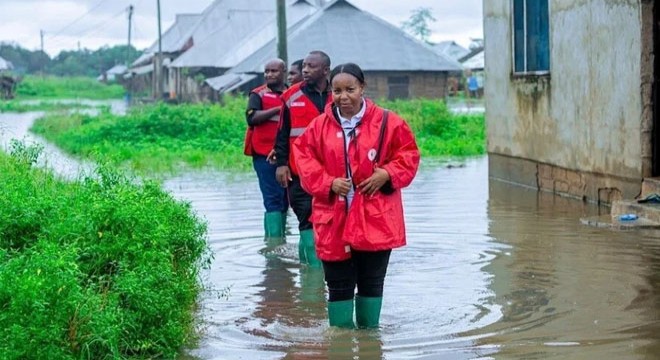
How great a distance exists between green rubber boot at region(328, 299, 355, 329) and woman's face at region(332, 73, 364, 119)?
1152 mm

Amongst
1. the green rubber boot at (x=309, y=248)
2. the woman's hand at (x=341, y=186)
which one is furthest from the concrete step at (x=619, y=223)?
the woman's hand at (x=341, y=186)

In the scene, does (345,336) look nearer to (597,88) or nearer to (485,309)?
(485,309)

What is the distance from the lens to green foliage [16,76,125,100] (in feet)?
290

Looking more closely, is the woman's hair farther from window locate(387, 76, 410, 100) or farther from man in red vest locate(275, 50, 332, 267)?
window locate(387, 76, 410, 100)

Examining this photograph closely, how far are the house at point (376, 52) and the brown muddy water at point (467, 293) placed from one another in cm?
3425

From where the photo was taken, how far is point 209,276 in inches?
394

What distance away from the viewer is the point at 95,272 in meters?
6.90

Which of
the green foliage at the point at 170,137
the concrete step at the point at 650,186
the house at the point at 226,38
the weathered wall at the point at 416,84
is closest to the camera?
the concrete step at the point at 650,186

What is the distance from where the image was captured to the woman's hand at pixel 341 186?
700cm

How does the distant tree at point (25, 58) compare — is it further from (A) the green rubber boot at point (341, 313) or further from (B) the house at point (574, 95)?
(A) the green rubber boot at point (341, 313)

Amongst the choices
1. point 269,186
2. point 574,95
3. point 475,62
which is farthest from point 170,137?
point 475,62

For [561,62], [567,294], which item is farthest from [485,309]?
[561,62]

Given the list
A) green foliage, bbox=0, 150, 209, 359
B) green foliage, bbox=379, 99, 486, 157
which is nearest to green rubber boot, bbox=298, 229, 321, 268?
green foliage, bbox=0, 150, 209, 359

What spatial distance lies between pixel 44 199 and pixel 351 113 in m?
2.18
